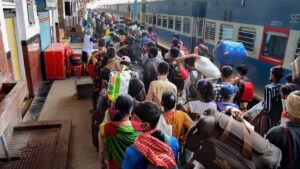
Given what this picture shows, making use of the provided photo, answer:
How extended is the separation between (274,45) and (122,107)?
10.9 ft

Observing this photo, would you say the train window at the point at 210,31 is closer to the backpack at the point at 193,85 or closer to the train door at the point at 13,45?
the backpack at the point at 193,85

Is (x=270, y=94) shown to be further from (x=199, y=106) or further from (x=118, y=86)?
(x=118, y=86)

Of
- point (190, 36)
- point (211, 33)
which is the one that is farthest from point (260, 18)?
point (190, 36)

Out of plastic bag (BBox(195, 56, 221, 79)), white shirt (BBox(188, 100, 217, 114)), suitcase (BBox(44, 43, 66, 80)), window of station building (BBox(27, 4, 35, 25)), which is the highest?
window of station building (BBox(27, 4, 35, 25))

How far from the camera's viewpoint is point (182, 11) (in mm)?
8602

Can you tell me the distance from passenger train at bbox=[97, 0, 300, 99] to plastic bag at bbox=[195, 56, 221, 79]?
1365 mm

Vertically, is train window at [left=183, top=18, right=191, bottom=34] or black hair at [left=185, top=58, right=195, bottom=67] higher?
train window at [left=183, top=18, right=191, bottom=34]

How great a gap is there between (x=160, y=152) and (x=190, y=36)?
266 inches

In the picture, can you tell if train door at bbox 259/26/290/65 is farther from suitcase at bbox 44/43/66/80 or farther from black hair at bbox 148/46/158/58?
suitcase at bbox 44/43/66/80

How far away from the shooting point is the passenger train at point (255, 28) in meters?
3.82

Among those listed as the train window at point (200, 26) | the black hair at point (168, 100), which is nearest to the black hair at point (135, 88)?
the black hair at point (168, 100)

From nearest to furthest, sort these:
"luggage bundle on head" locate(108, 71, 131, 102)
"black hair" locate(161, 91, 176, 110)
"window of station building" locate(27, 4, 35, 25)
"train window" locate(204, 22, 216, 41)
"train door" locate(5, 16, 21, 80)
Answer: "black hair" locate(161, 91, 176, 110), "luggage bundle on head" locate(108, 71, 131, 102), "train door" locate(5, 16, 21, 80), "window of station building" locate(27, 4, 35, 25), "train window" locate(204, 22, 216, 41)

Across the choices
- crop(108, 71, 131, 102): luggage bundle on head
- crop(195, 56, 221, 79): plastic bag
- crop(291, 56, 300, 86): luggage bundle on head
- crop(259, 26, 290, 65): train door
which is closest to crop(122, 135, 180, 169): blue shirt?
crop(108, 71, 131, 102): luggage bundle on head

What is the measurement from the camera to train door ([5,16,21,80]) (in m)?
4.90
